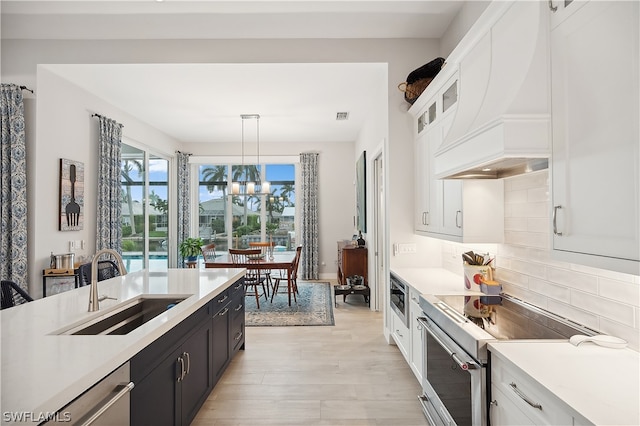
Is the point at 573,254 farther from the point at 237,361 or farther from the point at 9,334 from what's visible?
the point at 237,361

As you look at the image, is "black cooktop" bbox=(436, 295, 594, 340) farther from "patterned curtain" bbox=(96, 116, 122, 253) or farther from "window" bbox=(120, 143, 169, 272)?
"window" bbox=(120, 143, 169, 272)

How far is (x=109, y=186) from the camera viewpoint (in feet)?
15.4

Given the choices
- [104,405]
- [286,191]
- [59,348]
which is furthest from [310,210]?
[104,405]

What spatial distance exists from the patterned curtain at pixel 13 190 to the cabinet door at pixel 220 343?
2307 millimetres

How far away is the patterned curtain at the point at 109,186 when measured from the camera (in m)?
4.50

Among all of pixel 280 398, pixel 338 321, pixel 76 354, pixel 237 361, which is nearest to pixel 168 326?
pixel 76 354

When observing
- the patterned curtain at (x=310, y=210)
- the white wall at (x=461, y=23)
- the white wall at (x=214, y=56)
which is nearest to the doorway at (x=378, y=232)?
the white wall at (x=214, y=56)

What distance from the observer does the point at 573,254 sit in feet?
4.17

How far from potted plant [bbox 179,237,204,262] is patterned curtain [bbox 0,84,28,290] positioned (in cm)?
344

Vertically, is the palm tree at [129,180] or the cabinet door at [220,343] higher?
the palm tree at [129,180]

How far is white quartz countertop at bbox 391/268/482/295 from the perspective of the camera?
240cm

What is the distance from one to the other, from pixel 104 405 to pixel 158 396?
0.50 metres

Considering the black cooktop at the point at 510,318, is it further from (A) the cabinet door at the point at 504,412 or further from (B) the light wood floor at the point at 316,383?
(B) the light wood floor at the point at 316,383

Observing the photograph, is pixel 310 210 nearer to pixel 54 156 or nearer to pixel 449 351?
pixel 54 156
